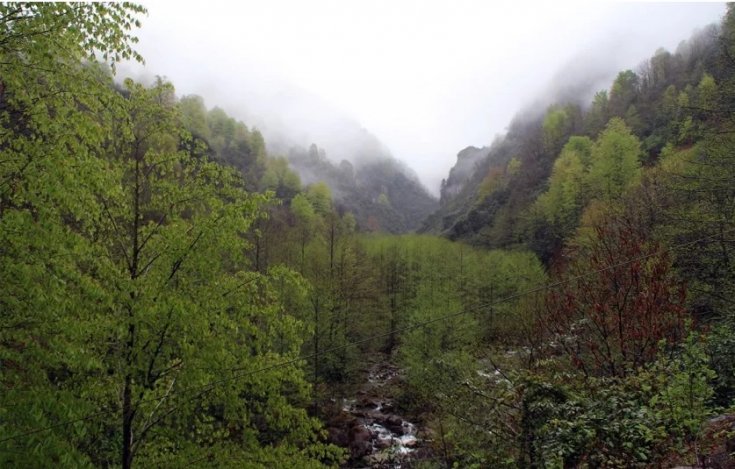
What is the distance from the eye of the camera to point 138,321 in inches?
207

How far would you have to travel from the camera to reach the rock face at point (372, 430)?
1662cm

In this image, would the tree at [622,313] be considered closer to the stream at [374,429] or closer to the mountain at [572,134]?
the stream at [374,429]

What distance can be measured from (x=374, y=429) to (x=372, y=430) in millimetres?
292

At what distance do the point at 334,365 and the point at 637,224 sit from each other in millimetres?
14312

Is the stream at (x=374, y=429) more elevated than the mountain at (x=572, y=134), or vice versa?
the mountain at (x=572, y=134)

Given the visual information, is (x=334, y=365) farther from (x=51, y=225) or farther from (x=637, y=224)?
(x=51, y=225)

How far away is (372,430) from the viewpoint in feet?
65.4

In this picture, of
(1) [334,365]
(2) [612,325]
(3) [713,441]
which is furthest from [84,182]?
(1) [334,365]

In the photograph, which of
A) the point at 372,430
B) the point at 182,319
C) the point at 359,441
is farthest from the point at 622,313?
the point at 372,430

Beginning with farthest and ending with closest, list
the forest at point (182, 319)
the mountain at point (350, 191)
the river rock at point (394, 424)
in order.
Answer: the mountain at point (350, 191), the river rock at point (394, 424), the forest at point (182, 319)

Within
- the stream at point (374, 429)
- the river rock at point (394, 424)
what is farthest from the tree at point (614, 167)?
the river rock at point (394, 424)

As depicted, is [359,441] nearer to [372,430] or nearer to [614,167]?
[372,430]

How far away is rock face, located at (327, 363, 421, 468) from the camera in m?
Result: 16.6

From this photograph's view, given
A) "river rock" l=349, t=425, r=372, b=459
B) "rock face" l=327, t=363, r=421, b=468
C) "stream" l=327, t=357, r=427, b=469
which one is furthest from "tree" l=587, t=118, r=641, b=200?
"river rock" l=349, t=425, r=372, b=459
